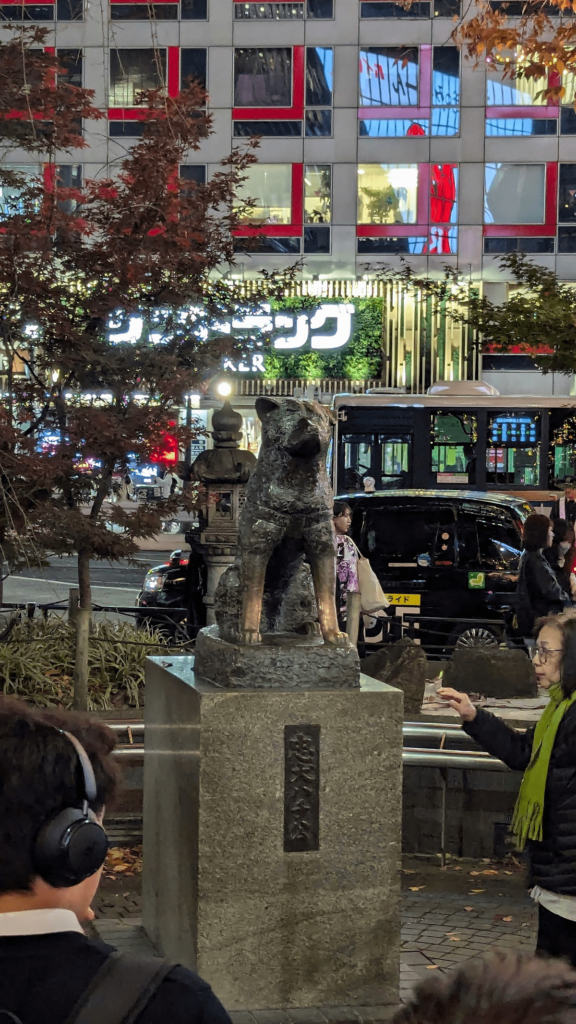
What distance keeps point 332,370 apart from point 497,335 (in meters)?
14.0

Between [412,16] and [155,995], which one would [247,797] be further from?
[412,16]

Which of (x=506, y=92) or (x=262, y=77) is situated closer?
(x=506, y=92)

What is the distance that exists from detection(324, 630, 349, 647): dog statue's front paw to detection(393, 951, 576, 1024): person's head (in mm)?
3302

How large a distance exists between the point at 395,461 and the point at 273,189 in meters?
15.6

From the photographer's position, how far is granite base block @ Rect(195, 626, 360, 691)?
4.65 m

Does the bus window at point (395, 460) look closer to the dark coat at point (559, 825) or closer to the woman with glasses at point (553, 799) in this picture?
the woman with glasses at point (553, 799)

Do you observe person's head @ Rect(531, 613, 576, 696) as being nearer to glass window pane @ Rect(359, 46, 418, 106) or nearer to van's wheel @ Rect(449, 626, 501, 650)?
van's wheel @ Rect(449, 626, 501, 650)

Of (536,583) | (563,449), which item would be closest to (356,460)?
(563,449)

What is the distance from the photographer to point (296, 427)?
4.80 metres

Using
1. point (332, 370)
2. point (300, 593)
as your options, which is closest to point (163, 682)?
point (300, 593)

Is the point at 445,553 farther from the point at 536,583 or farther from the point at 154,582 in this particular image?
the point at 154,582

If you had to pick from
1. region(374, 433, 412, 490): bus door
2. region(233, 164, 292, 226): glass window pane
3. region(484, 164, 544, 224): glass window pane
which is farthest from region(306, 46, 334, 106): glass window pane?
region(374, 433, 412, 490): bus door

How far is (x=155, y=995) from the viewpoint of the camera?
76.9 inches

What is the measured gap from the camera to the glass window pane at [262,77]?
1347 inches
